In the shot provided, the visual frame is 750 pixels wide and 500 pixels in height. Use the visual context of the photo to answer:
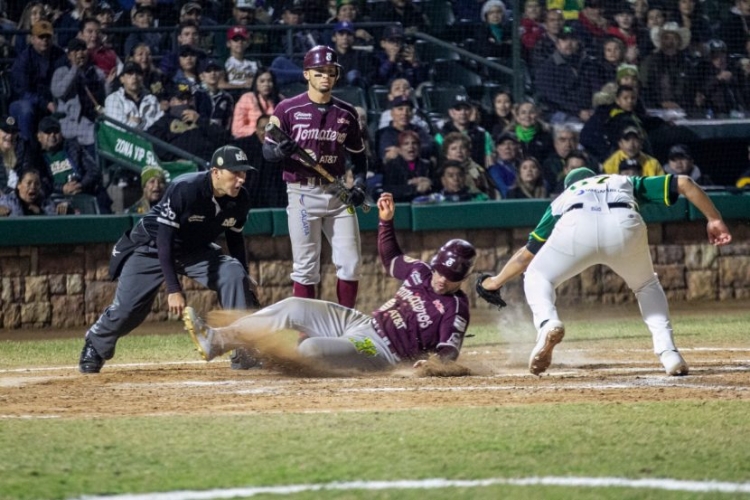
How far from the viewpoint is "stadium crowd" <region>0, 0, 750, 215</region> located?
12.4 metres

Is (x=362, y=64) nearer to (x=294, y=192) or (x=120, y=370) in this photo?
(x=294, y=192)

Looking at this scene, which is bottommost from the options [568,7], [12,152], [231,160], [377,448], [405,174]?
[377,448]

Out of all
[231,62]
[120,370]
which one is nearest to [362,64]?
[231,62]

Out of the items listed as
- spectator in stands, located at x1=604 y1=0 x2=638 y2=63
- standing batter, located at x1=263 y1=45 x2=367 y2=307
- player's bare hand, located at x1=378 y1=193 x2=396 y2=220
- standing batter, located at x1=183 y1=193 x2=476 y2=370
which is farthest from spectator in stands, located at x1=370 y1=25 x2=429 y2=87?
standing batter, located at x1=183 y1=193 x2=476 y2=370

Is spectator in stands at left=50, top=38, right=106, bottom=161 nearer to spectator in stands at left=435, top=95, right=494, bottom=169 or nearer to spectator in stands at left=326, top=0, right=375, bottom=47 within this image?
spectator in stands at left=326, top=0, right=375, bottom=47

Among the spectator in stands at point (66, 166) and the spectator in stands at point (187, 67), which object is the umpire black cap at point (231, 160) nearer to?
the spectator in stands at point (66, 166)

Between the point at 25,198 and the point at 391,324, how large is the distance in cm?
572

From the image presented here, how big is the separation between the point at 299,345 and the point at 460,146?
19.4ft

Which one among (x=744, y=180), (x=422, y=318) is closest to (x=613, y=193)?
(x=422, y=318)

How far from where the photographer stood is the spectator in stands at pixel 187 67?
12.8 metres

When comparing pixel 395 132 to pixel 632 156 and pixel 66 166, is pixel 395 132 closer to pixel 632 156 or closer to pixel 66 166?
pixel 632 156

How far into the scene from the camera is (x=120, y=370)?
8.40m

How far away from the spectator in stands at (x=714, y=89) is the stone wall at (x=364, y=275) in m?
1.74

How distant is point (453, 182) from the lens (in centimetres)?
1283
